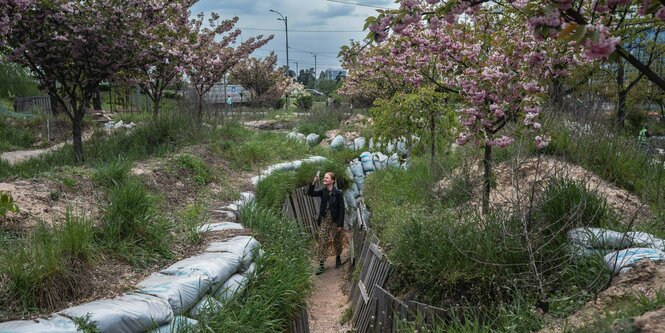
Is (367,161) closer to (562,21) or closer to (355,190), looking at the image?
(355,190)

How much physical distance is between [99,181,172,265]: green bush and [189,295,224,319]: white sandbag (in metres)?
0.72

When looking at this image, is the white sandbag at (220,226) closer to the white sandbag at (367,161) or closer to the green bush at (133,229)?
the green bush at (133,229)

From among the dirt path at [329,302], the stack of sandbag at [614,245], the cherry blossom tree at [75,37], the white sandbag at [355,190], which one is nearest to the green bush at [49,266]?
the dirt path at [329,302]

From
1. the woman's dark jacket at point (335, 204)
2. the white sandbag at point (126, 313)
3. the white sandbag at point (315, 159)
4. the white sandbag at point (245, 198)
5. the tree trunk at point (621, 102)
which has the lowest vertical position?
the woman's dark jacket at point (335, 204)

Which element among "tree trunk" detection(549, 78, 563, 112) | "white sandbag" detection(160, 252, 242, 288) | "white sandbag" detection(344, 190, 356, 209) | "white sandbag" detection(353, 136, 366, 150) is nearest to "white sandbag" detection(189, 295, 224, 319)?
"white sandbag" detection(160, 252, 242, 288)

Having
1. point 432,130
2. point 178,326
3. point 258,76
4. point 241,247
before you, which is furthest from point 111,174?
point 258,76

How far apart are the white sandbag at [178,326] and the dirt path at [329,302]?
253cm

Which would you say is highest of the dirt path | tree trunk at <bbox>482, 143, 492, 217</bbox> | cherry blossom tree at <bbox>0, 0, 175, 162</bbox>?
cherry blossom tree at <bbox>0, 0, 175, 162</bbox>

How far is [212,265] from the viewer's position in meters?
4.30

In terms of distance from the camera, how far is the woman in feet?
29.5

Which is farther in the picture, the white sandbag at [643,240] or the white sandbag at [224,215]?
the white sandbag at [224,215]

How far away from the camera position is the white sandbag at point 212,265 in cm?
414

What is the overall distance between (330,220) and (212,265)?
4.88 meters

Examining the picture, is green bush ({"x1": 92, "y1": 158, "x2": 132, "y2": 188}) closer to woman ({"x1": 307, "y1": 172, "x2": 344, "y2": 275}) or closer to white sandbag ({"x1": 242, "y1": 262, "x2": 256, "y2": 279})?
white sandbag ({"x1": 242, "y1": 262, "x2": 256, "y2": 279})
